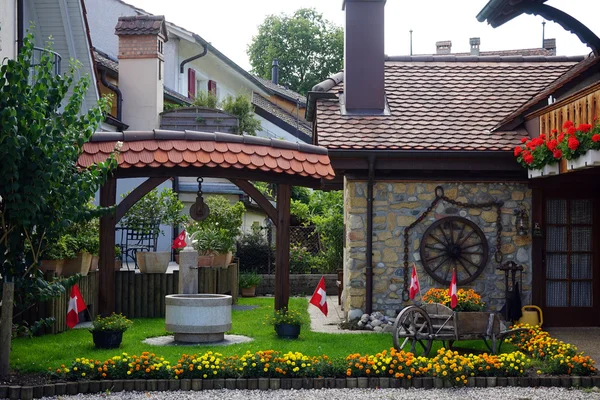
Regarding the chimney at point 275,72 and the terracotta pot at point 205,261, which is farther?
the chimney at point 275,72

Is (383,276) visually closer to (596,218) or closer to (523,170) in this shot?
(523,170)

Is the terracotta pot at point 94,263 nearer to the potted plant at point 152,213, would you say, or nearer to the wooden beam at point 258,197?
the potted plant at point 152,213

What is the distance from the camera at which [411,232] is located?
1382 centimetres

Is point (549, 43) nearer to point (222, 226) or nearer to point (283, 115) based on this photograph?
point (283, 115)

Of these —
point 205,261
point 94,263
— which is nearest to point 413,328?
point 94,263

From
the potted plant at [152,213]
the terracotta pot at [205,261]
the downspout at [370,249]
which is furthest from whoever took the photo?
the potted plant at [152,213]

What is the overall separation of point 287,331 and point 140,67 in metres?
13.1

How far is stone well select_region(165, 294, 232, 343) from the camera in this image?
37.8 feet

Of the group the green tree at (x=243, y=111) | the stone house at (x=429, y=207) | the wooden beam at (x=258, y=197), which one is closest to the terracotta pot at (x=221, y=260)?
the stone house at (x=429, y=207)

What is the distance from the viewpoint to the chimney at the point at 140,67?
23.0 meters

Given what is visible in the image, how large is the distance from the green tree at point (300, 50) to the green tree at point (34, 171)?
41.8 metres

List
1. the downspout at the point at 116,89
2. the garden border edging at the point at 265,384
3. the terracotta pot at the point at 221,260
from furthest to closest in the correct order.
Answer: the downspout at the point at 116,89
the terracotta pot at the point at 221,260
the garden border edging at the point at 265,384

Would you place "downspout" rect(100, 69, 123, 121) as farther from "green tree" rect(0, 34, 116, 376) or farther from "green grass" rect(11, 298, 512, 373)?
"green tree" rect(0, 34, 116, 376)

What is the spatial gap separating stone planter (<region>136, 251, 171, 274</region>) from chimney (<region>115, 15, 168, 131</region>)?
904 centimetres
